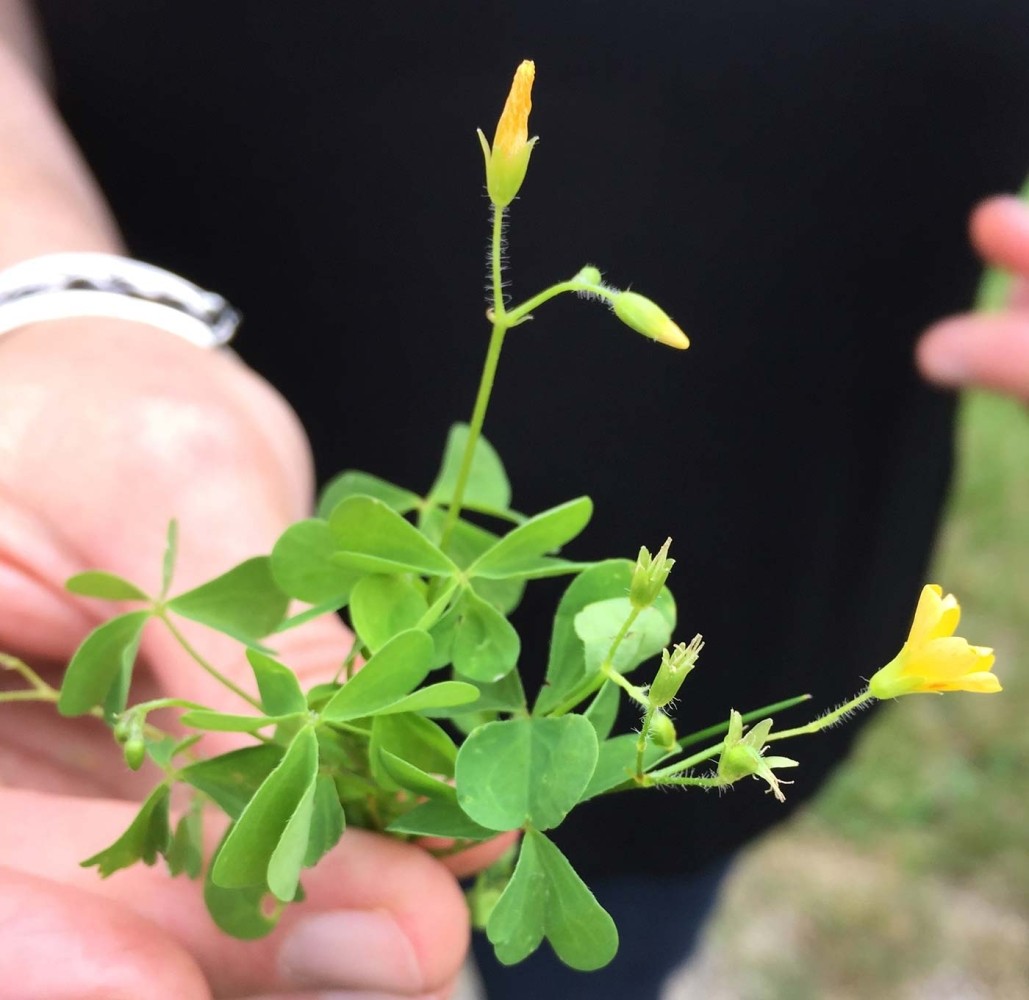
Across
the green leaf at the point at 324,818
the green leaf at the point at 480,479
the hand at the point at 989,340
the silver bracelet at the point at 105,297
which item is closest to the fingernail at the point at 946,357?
the hand at the point at 989,340

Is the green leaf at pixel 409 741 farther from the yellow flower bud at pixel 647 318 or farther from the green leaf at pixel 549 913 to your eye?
the yellow flower bud at pixel 647 318

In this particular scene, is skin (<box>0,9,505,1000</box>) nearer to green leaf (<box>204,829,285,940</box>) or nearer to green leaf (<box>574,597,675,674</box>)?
green leaf (<box>204,829,285,940</box>)

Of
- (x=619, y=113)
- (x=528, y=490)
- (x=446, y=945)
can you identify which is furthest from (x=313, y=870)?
(x=619, y=113)

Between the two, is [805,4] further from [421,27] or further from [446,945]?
[446,945]

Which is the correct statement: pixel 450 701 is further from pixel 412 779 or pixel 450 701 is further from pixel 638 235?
pixel 638 235

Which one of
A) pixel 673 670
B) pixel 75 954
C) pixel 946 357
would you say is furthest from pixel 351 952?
pixel 946 357

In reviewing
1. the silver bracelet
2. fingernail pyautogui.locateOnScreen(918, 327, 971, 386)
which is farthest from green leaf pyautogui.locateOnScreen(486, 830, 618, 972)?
fingernail pyautogui.locateOnScreen(918, 327, 971, 386)

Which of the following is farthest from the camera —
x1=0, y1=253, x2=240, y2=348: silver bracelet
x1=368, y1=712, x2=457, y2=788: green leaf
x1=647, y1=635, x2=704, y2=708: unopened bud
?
x1=0, y1=253, x2=240, y2=348: silver bracelet
